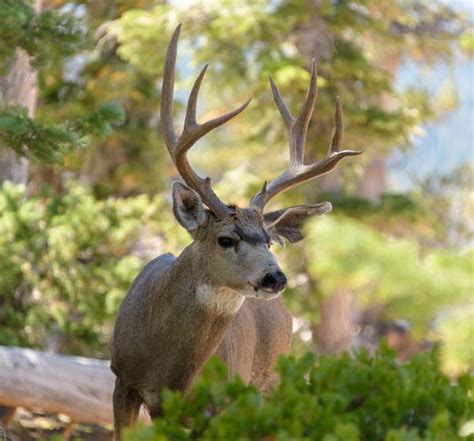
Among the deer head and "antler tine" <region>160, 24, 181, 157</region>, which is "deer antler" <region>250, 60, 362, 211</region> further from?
"antler tine" <region>160, 24, 181, 157</region>

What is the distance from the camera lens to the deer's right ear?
5.74m

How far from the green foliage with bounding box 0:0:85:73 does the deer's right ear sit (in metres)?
1.60

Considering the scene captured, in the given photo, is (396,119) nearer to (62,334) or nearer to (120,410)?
(62,334)

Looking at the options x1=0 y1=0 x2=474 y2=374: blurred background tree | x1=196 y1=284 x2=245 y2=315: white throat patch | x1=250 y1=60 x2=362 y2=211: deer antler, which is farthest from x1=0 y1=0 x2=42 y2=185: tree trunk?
x1=196 y1=284 x2=245 y2=315: white throat patch

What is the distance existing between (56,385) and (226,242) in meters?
2.89

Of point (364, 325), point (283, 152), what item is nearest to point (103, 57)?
point (283, 152)

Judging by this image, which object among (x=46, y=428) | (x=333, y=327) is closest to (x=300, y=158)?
(x=46, y=428)

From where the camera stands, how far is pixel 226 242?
5.59 meters

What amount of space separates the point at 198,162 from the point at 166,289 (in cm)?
2170

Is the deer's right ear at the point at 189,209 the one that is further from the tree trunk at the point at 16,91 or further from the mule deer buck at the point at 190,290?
the tree trunk at the point at 16,91

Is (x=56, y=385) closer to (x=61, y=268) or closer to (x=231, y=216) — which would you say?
(x=61, y=268)

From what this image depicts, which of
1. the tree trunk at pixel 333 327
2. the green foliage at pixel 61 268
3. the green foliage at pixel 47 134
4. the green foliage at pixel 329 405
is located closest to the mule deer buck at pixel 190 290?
the green foliage at pixel 47 134

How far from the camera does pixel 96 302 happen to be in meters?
10.1

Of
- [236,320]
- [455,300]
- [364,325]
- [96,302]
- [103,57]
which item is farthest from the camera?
[364,325]
